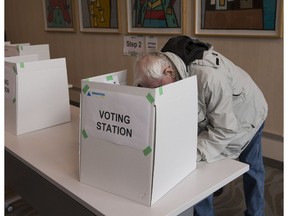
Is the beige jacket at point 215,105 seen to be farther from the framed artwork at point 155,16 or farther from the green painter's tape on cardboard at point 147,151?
the framed artwork at point 155,16

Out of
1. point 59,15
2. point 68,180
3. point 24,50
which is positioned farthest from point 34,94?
point 59,15

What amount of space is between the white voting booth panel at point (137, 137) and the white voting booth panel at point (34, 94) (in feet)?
2.03

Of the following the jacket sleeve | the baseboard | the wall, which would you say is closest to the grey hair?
the jacket sleeve

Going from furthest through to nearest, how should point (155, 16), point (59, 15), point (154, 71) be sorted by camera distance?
point (59, 15)
point (155, 16)
point (154, 71)

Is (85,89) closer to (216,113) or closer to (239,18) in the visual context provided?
(216,113)

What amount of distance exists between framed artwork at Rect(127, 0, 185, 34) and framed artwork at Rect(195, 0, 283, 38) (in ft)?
0.75

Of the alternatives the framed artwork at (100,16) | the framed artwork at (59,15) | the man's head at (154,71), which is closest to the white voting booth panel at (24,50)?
the framed artwork at (100,16)

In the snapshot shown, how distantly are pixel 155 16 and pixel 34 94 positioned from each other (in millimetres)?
2040

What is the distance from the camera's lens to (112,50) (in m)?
4.09

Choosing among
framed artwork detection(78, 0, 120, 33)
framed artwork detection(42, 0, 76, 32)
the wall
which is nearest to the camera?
the wall

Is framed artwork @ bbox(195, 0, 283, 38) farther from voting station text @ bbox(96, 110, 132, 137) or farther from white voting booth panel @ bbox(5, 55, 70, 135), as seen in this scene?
voting station text @ bbox(96, 110, 132, 137)

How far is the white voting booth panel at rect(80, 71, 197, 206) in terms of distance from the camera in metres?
1.01

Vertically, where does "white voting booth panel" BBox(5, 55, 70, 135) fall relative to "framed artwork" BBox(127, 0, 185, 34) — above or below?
below

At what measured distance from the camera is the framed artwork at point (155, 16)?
322 cm
